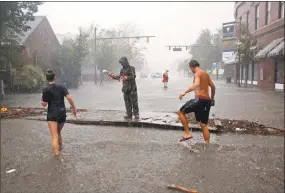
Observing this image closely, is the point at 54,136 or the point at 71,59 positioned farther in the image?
the point at 71,59

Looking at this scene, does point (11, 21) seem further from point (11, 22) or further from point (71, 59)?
point (71, 59)

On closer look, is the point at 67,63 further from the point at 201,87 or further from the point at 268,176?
the point at 268,176

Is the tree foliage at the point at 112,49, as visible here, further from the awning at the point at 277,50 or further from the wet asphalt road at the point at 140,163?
the wet asphalt road at the point at 140,163

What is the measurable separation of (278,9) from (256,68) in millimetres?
6872

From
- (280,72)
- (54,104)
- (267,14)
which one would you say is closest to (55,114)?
(54,104)

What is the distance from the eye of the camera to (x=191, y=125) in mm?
7496

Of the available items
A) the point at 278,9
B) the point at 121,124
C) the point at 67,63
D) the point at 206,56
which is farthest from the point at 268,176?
the point at 206,56

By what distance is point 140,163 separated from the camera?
473cm

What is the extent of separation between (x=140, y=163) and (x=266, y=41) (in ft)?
74.1

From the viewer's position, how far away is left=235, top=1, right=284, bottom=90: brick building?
69.1 ft

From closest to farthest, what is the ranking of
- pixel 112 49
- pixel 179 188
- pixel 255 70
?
pixel 179 188 < pixel 255 70 < pixel 112 49

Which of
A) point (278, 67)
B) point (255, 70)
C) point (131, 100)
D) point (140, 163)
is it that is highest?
point (278, 67)

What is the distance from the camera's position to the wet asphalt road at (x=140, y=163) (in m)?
3.84

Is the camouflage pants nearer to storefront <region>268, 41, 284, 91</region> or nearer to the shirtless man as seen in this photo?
the shirtless man
